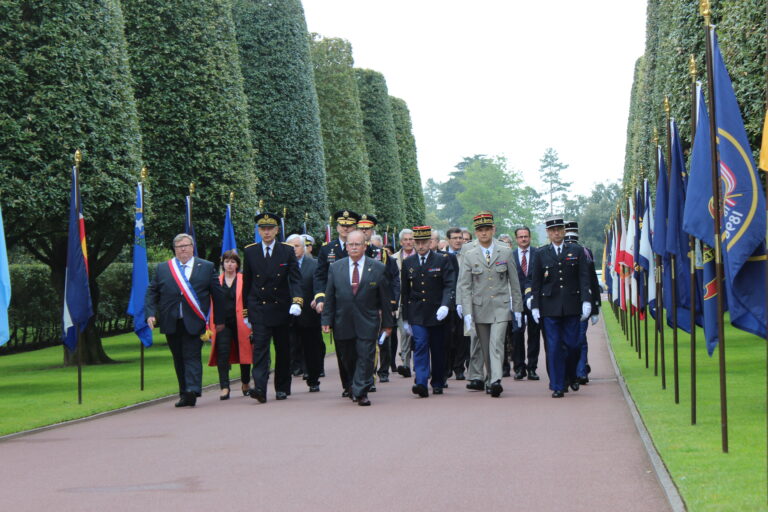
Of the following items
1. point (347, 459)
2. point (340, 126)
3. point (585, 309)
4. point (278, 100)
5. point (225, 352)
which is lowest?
point (347, 459)

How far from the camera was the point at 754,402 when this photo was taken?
1287 centimetres

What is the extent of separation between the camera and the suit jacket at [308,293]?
631 inches

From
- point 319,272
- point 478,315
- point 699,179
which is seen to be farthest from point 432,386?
point 699,179

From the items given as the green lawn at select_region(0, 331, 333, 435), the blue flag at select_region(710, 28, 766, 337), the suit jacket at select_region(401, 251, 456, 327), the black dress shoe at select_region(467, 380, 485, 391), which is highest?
the blue flag at select_region(710, 28, 766, 337)

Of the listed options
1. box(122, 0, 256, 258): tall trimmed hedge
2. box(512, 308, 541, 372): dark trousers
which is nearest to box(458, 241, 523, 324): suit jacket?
box(512, 308, 541, 372): dark trousers

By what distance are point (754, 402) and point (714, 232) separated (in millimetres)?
3998

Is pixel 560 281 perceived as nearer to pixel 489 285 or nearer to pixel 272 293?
pixel 489 285

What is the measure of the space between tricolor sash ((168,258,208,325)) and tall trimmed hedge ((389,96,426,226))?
52.0 metres

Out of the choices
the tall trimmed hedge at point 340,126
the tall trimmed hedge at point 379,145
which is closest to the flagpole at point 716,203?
the tall trimmed hedge at point 340,126

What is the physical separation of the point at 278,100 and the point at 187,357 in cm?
2421

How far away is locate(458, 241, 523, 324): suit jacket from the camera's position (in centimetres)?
1475

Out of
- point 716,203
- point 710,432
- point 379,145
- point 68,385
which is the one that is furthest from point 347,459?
point 379,145

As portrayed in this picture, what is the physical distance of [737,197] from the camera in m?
9.20

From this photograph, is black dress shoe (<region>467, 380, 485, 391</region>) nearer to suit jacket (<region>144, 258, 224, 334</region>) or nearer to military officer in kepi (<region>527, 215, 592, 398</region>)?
military officer in kepi (<region>527, 215, 592, 398</region>)
